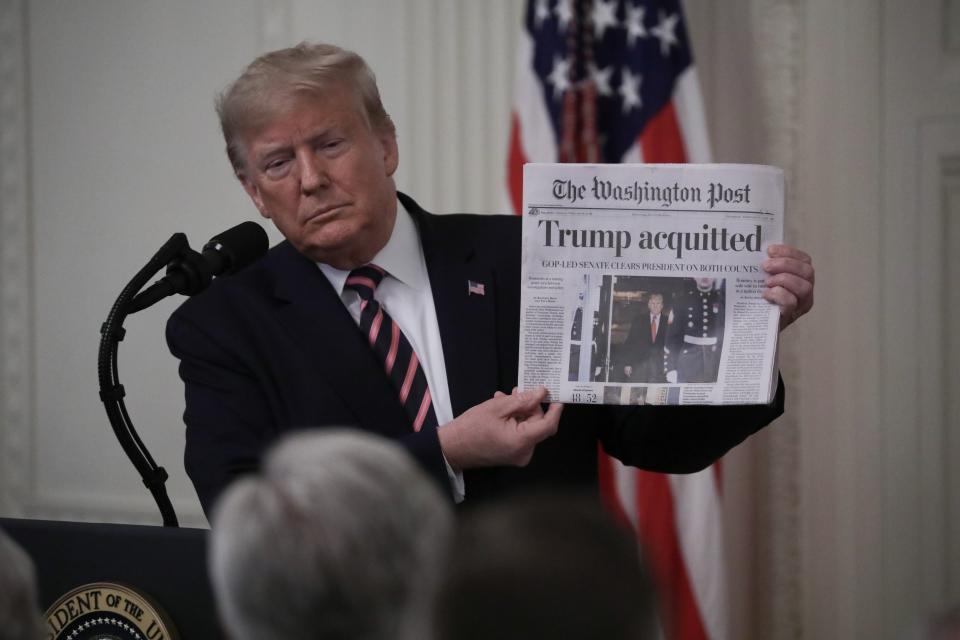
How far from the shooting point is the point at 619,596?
23.3 inches

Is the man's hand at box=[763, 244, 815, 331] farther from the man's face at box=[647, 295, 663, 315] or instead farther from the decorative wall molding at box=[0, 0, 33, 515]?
the decorative wall molding at box=[0, 0, 33, 515]

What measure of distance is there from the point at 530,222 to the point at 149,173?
2.25 m

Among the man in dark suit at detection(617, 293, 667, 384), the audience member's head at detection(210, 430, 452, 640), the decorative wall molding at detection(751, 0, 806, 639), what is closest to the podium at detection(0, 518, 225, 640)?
the man in dark suit at detection(617, 293, 667, 384)

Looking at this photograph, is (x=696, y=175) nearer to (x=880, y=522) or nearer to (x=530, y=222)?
(x=530, y=222)

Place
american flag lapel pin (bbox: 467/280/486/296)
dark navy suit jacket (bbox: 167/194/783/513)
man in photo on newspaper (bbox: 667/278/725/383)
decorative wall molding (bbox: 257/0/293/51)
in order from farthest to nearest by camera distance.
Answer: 1. decorative wall molding (bbox: 257/0/293/51)
2. american flag lapel pin (bbox: 467/280/486/296)
3. dark navy suit jacket (bbox: 167/194/783/513)
4. man in photo on newspaper (bbox: 667/278/725/383)

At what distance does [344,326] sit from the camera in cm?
187

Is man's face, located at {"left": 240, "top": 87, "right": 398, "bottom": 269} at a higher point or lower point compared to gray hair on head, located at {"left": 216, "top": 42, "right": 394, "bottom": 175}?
lower

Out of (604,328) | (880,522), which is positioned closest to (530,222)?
(604,328)

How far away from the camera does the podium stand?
1386 mm

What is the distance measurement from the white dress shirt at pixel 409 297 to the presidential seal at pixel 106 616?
629 millimetres

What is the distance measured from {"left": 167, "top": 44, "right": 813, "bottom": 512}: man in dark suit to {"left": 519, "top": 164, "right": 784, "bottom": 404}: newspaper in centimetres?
12

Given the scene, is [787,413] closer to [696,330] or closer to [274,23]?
[696,330]

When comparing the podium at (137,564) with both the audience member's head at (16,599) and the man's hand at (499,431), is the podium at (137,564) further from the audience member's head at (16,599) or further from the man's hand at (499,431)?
the audience member's head at (16,599)

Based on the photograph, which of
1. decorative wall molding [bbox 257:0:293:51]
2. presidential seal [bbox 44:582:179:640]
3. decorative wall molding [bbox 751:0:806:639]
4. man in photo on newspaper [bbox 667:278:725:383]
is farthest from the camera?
decorative wall molding [bbox 257:0:293:51]
